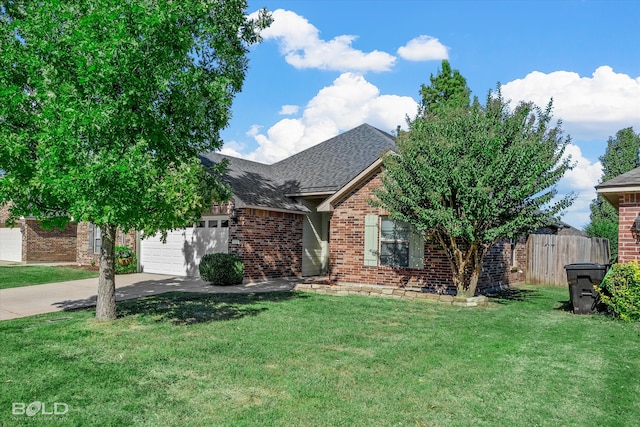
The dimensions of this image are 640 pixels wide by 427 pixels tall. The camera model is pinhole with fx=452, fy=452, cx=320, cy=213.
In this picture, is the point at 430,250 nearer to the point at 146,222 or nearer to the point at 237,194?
the point at 237,194

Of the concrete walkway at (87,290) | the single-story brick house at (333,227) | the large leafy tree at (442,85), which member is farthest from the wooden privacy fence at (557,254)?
the large leafy tree at (442,85)

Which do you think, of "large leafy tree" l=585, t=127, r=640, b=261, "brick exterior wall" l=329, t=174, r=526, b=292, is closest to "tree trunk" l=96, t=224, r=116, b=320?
"brick exterior wall" l=329, t=174, r=526, b=292

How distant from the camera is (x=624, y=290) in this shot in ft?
31.2

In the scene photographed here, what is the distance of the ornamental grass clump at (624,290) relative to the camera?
9406 mm

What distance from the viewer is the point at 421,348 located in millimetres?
7117

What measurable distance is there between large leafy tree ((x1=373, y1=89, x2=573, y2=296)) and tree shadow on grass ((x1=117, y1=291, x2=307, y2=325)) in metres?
4.40

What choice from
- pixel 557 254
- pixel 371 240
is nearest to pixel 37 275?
pixel 371 240

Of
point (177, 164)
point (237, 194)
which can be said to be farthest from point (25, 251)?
point (177, 164)

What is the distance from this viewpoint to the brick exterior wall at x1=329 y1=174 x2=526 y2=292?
13680 mm

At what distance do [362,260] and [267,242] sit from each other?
4205 mm

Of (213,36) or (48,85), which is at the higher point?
(213,36)

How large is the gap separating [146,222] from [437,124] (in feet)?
24.4

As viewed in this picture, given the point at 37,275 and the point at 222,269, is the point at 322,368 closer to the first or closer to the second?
the point at 222,269

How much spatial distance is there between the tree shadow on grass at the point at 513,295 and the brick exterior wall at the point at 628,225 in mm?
3263
